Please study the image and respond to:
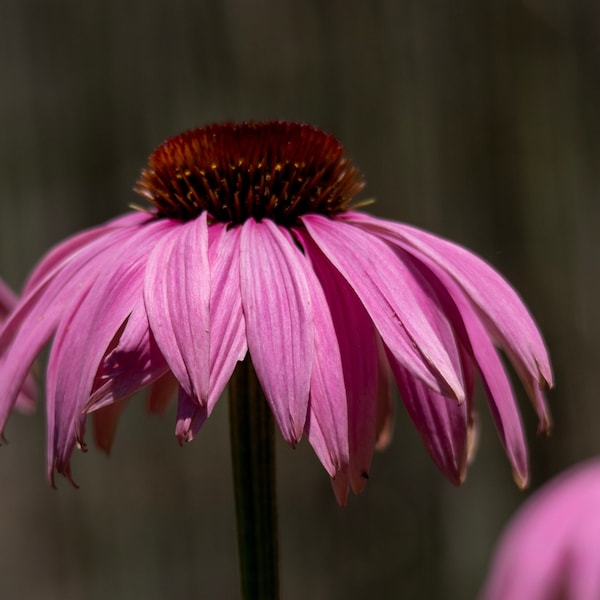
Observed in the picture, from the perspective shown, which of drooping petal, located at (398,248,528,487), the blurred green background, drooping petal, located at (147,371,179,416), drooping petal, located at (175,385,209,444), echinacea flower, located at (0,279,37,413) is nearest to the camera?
drooping petal, located at (175,385,209,444)

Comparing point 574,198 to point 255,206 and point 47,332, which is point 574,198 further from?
point 47,332

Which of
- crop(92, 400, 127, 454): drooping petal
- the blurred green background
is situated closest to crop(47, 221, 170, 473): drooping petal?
crop(92, 400, 127, 454): drooping petal

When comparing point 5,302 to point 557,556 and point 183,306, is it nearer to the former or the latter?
point 183,306

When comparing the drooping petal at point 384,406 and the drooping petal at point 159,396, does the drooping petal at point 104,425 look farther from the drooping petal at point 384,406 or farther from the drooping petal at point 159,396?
the drooping petal at point 384,406

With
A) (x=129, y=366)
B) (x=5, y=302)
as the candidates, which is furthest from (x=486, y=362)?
(x=5, y=302)

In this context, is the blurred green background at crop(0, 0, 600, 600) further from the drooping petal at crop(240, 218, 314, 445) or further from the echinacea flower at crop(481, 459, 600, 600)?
the drooping petal at crop(240, 218, 314, 445)

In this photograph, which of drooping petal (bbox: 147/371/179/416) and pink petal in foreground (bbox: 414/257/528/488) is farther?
drooping petal (bbox: 147/371/179/416)

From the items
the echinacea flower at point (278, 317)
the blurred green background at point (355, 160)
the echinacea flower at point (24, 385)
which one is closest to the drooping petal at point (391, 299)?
the echinacea flower at point (278, 317)
